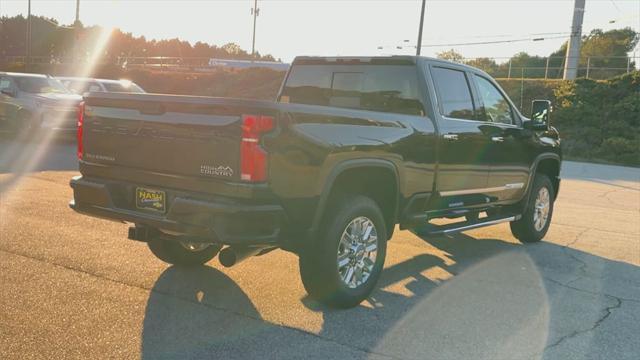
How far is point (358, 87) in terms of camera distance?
6.34 metres

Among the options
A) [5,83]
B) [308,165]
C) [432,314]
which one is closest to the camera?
[308,165]

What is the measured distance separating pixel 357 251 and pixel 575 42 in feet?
101

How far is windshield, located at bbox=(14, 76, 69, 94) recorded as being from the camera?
17.4m

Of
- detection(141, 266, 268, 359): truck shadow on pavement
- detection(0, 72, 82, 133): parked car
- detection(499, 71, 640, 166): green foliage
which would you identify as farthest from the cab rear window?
detection(499, 71, 640, 166): green foliage

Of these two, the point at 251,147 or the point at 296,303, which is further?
the point at 296,303

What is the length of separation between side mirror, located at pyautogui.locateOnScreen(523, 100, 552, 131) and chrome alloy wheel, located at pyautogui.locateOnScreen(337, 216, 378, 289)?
3217mm

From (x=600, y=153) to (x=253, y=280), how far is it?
23067 millimetres

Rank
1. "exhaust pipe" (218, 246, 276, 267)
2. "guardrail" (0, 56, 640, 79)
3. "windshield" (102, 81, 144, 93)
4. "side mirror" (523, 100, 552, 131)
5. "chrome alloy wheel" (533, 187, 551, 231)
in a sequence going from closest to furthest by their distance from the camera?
"exhaust pipe" (218, 246, 276, 267)
"side mirror" (523, 100, 552, 131)
"chrome alloy wheel" (533, 187, 551, 231)
"windshield" (102, 81, 144, 93)
"guardrail" (0, 56, 640, 79)

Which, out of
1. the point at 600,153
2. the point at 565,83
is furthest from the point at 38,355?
the point at 565,83

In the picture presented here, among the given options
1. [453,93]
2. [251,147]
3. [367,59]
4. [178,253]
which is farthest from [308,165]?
[453,93]

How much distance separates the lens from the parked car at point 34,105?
55.0 ft

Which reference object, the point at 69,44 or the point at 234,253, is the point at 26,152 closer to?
the point at 234,253

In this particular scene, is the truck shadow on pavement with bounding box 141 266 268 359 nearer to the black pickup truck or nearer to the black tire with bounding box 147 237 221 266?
the black tire with bounding box 147 237 221 266

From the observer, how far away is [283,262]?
249 inches
